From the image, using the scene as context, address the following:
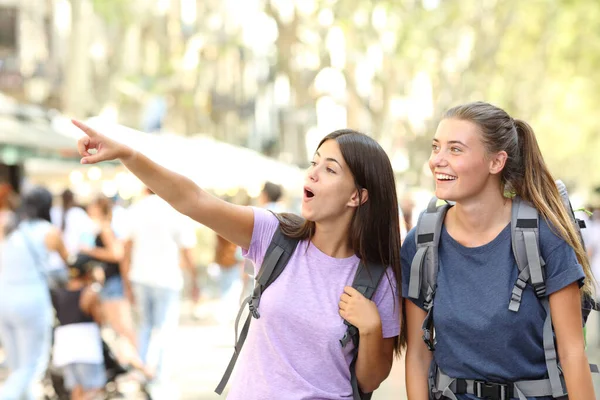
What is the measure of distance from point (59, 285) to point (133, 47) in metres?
27.0

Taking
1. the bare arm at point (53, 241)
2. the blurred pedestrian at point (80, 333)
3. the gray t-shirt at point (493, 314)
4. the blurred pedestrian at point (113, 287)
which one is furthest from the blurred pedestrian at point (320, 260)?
the blurred pedestrian at point (113, 287)

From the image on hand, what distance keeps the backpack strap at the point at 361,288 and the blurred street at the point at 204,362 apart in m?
5.30

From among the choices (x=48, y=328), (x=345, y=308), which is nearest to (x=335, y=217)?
(x=345, y=308)

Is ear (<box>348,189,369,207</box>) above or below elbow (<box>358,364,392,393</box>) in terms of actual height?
above

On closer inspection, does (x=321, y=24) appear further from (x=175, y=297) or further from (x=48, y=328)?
(x=48, y=328)

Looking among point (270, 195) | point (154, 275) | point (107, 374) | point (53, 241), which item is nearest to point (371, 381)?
point (53, 241)

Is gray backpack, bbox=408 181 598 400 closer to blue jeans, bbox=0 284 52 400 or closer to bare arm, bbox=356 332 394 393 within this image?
bare arm, bbox=356 332 394 393

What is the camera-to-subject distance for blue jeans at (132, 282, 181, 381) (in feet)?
31.5

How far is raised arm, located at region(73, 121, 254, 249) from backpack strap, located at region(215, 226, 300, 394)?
0.33ft

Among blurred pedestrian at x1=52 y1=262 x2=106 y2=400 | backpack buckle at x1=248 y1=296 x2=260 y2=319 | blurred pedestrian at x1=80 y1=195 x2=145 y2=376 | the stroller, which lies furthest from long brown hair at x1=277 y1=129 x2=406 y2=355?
blurred pedestrian at x1=80 y1=195 x2=145 y2=376

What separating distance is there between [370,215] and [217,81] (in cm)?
4592

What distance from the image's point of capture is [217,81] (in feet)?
162

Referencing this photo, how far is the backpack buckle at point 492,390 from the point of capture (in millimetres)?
3590

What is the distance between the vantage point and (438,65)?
31078 mm
